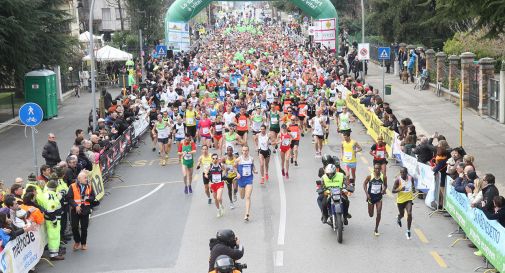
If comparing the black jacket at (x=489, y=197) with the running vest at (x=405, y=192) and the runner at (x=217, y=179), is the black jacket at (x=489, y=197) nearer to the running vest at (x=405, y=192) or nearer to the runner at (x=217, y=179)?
the running vest at (x=405, y=192)

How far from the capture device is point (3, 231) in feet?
43.1

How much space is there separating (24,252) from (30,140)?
19.9 metres

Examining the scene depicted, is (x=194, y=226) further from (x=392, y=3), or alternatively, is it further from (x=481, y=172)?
(x=392, y=3)

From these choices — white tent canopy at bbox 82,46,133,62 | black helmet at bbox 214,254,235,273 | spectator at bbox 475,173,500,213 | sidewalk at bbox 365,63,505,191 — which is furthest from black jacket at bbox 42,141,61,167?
white tent canopy at bbox 82,46,133,62

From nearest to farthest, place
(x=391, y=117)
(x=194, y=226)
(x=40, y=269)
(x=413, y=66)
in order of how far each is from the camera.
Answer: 1. (x=40, y=269)
2. (x=194, y=226)
3. (x=391, y=117)
4. (x=413, y=66)

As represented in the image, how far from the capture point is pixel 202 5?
5500cm

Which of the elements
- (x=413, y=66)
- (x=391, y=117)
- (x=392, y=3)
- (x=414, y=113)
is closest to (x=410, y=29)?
(x=392, y=3)

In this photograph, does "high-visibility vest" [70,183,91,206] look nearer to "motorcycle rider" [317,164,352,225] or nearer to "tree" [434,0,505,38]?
"motorcycle rider" [317,164,352,225]

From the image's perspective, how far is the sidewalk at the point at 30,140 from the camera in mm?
26531

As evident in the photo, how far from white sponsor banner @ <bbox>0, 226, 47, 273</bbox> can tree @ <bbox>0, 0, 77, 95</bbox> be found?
1925 centimetres

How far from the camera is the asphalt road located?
14.5 meters

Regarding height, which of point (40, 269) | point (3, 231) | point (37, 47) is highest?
point (37, 47)

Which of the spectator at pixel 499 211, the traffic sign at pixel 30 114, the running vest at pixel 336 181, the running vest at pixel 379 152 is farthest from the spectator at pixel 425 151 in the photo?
the traffic sign at pixel 30 114

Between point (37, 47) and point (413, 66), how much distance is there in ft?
65.9
